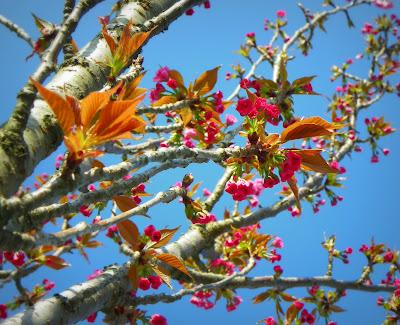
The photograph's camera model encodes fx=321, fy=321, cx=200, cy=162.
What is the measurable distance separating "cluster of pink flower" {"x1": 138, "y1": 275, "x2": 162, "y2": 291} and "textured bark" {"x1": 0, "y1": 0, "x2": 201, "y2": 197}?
1.29 meters

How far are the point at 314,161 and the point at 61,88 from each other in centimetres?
123

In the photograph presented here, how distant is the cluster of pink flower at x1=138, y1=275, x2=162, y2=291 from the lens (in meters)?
2.25

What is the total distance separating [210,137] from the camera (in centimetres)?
294

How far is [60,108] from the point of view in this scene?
3.11 ft

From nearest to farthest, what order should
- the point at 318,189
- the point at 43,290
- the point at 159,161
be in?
1. the point at 159,161
2. the point at 43,290
3. the point at 318,189

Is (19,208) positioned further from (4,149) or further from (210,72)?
(210,72)

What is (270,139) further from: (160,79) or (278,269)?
(278,269)

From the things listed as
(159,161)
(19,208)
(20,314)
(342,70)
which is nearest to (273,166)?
(159,161)

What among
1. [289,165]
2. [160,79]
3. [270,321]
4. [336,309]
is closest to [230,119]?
[160,79]

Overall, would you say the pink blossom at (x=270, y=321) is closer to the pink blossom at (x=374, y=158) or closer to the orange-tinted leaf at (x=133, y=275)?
the orange-tinted leaf at (x=133, y=275)

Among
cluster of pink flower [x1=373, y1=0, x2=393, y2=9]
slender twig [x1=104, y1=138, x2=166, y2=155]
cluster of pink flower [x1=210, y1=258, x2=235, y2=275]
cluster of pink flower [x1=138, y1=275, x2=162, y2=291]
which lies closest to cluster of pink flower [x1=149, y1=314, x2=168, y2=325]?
cluster of pink flower [x1=138, y1=275, x2=162, y2=291]

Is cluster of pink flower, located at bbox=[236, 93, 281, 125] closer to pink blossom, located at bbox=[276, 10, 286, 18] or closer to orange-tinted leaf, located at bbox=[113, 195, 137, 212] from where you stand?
orange-tinted leaf, located at bbox=[113, 195, 137, 212]

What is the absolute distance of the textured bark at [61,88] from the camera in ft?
3.53

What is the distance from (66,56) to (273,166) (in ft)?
4.05
